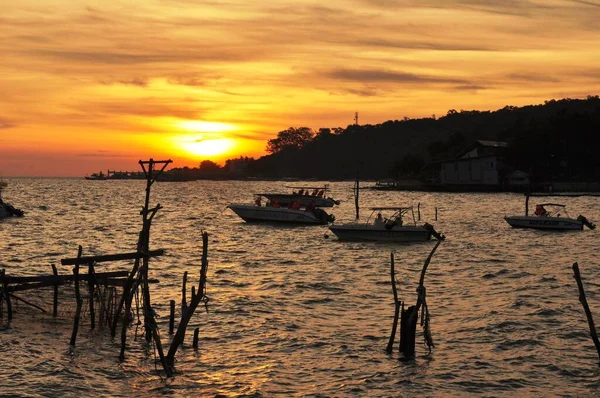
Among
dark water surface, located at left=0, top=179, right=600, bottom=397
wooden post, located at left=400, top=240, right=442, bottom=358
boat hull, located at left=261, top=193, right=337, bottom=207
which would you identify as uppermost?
boat hull, located at left=261, top=193, right=337, bottom=207

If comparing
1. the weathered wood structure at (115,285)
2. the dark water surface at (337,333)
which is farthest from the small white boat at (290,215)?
the weathered wood structure at (115,285)

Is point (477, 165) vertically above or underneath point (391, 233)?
above

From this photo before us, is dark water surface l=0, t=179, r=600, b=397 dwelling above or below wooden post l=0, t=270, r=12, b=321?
below

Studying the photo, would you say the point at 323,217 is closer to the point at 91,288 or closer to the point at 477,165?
the point at 91,288

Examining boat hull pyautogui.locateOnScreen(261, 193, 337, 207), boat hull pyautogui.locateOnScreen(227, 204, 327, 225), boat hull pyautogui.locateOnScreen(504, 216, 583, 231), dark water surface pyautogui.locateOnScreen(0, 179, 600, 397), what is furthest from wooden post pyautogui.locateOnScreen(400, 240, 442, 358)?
boat hull pyautogui.locateOnScreen(261, 193, 337, 207)

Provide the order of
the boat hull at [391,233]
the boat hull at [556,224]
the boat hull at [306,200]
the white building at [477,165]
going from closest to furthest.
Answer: the boat hull at [391,233] → the boat hull at [556,224] → the boat hull at [306,200] → the white building at [477,165]

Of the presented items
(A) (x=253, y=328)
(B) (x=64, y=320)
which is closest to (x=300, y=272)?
(A) (x=253, y=328)

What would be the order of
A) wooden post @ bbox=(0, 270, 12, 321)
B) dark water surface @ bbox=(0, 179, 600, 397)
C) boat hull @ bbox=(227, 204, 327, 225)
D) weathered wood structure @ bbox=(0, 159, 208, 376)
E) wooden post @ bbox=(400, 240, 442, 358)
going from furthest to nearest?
boat hull @ bbox=(227, 204, 327, 225) → wooden post @ bbox=(0, 270, 12, 321) → wooden post @ bbox=(400, 240, 442, 358) → weathered wood structure @ bbox=(0, 159, 208, 376) → dark water surface @ bbox=(0, 179, 600, 397)

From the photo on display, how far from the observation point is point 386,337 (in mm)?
21078

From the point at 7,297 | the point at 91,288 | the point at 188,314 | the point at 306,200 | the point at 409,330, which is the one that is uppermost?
the point at 306,200

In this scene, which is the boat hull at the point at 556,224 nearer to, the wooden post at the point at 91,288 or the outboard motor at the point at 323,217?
the outboard motor at the point at 323,217

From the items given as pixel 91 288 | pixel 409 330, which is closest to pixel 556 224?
pixel 409 330

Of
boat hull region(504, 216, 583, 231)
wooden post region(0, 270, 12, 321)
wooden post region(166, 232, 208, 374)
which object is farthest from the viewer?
boat hull region(504, 216, 583, 231)

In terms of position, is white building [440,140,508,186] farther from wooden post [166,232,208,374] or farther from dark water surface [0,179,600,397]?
wooden post [166,232,208,374]
